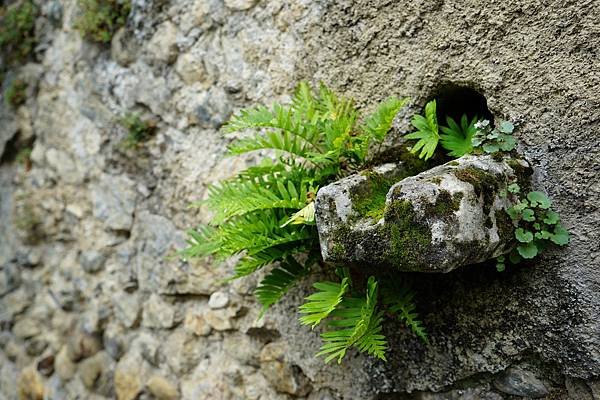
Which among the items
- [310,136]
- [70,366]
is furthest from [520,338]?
[70,366]

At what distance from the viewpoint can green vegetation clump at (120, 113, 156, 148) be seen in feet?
8.43

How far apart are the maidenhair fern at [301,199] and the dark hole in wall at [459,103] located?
20 centimetres

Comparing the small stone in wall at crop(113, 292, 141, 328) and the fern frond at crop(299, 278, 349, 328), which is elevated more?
the fern frond at crop(299, 278, 349, 328)

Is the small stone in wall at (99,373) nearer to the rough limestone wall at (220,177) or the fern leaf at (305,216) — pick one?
the rough limestone wall at (220,177)

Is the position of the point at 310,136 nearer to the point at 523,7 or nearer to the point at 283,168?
the point at 283,168

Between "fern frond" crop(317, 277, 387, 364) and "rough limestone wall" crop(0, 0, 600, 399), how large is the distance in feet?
0.70

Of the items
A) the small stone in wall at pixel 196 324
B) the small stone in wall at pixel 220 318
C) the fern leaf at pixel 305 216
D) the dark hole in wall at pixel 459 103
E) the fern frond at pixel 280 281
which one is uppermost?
the dark hole in wall at pixel 459 103

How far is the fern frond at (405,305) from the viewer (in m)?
1.55

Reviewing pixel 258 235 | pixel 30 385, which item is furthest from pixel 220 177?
pixel 30 385

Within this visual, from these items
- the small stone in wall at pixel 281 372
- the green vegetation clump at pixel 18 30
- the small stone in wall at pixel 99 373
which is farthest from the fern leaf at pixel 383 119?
the green vegetation clump at pixel 18 30

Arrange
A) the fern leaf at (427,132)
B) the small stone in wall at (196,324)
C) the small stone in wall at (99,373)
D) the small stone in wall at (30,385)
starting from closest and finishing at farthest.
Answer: the fern leaf at (427,132), the small stone in wall at (196,324), the small stone in wall at (99,373), the small stone in wall at (30,385)

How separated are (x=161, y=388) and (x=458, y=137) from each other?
177 cm

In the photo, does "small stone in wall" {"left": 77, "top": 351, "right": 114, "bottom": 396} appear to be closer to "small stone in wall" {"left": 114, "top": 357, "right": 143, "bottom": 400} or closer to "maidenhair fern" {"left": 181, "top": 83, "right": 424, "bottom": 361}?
"small stone in wall" {"left": 114, "top": 357, "right": 143, "bottom": 400}

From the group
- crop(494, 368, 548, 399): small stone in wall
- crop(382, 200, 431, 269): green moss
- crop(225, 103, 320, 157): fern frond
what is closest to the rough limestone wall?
crop(494, 368, 548, 399): small stone in wall
